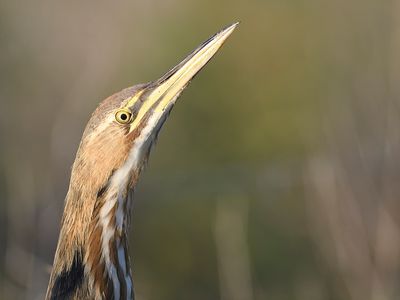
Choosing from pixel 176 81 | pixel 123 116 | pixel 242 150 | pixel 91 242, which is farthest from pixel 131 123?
pixel 242 150

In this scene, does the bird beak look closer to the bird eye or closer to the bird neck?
the bird eye

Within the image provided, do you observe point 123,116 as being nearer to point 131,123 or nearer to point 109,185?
point 131,123

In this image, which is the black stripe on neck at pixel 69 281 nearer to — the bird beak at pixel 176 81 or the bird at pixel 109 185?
the bird at pixel 109 185

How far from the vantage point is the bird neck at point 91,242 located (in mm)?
4031

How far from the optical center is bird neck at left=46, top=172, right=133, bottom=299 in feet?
13.2

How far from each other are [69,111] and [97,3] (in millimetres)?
2994

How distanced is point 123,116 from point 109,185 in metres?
0.24

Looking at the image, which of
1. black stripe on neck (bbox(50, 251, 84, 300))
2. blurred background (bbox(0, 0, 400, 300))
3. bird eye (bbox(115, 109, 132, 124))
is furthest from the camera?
blurred background (bbox(0, 0, 400, 300))

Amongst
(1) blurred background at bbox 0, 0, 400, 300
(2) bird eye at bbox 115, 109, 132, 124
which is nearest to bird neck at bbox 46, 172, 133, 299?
(2) bird eye at bbox 115, 109, 132, 124

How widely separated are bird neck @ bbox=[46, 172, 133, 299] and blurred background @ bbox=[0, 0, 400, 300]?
5.15 ft

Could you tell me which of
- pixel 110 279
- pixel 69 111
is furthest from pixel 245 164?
pixel 110 279

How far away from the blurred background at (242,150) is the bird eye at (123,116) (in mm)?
1662

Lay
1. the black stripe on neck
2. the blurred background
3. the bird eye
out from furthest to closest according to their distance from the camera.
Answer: the blurred background, the bird eye, the black stripe on neck

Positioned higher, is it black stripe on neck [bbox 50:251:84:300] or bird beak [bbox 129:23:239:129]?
bird beak [bbox 129:23:239:129]
